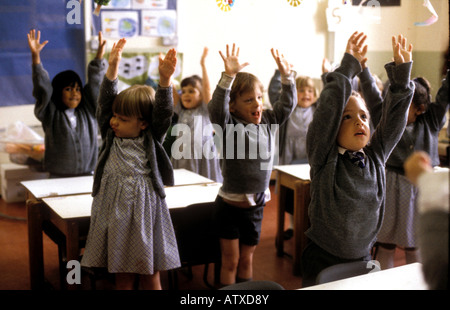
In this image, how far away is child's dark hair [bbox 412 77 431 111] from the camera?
8.55 ft

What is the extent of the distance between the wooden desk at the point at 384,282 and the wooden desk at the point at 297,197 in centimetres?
145

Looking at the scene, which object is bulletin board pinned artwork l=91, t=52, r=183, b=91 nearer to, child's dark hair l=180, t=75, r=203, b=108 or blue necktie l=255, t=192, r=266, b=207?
child's dark hair l=180, t=75, r=203, b=108

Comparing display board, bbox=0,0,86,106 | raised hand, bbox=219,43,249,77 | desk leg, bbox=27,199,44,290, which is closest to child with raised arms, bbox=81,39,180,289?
raised hand, bbox=219,43,249,77

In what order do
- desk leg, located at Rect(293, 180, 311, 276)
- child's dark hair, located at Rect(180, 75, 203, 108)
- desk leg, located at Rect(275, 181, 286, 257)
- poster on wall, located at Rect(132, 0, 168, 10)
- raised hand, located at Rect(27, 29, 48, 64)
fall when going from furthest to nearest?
poster on wall, located at Rect(132, 0, 168, 10), child's dark hair, located at Rect(180, 75, 203, 108), desk leg, located at Rect(275, 181, 286, 257), desk leg, located at Rect(293, 180, 311, 276), raised hand, located at Rect(27, 29, 48, 64)

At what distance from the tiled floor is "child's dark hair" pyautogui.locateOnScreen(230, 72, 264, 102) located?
1111mm

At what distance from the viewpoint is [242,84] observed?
2248mm

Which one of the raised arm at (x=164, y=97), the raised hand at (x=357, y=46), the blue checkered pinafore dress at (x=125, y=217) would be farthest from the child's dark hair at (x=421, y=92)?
the blue checkered pinafore dress at (x=125, y=217)

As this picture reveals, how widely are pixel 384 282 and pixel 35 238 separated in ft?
5.42

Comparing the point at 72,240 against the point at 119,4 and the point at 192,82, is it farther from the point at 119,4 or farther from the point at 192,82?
the point at 119,4

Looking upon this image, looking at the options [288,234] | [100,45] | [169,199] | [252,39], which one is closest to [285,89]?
[169,199]

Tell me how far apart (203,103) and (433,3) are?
173 centimetres

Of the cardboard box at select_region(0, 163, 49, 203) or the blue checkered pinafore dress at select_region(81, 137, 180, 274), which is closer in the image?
the blue checkered pinafore dress at select_region(81, 137, 180, 274)

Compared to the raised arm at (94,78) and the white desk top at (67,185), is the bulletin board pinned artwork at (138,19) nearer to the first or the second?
the raised arm at (94,78)

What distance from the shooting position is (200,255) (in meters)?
2.44
